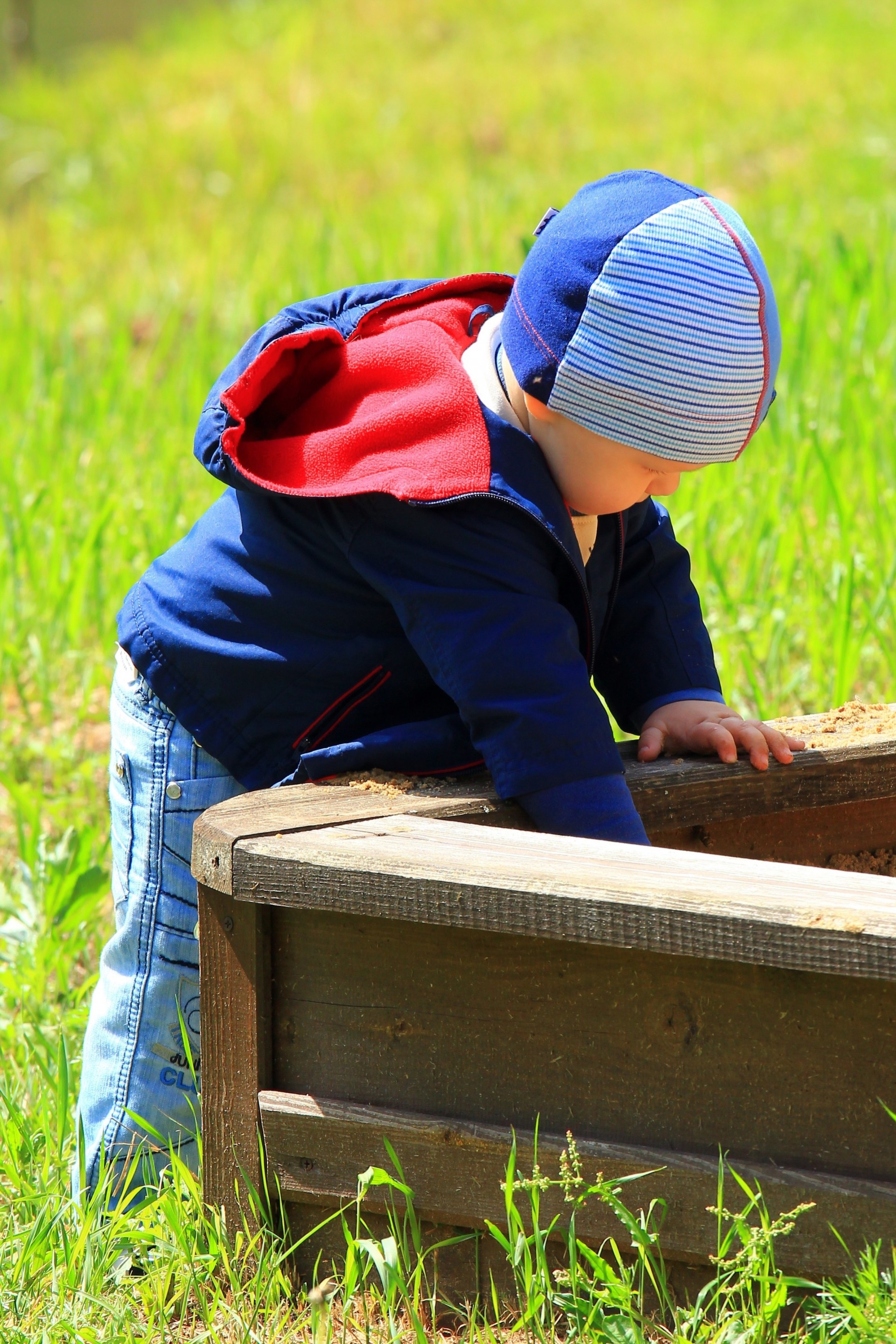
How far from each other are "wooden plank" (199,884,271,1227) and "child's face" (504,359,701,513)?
588mm

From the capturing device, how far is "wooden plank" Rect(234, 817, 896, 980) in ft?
3.88

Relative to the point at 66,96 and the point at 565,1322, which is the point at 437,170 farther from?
the point at 565,1322

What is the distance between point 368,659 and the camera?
161cm

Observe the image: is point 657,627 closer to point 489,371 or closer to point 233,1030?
point 489,371

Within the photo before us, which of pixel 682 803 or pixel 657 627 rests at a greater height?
pixel 657 627

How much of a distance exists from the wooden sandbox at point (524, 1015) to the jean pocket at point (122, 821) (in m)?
0.28

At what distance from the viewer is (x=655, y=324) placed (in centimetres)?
140

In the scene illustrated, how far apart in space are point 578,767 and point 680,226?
22.6 inches

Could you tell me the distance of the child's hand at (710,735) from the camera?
172cm

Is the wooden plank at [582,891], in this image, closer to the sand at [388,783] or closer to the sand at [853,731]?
the sand at [388,783]

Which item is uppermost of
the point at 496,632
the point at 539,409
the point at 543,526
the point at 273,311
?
the point at 273,311

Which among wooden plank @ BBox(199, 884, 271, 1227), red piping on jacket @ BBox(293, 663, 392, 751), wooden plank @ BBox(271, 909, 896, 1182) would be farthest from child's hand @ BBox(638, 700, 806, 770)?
wooden plank @ BBox(199, 884, 271, 1227)

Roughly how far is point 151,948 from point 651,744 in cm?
68

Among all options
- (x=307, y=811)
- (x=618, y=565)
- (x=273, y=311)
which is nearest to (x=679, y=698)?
(x=618, y=565)
